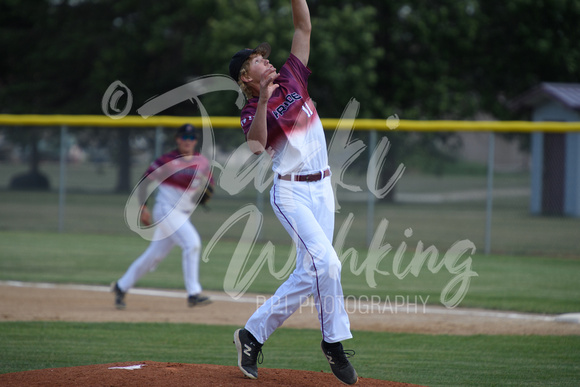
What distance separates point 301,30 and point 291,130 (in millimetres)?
766

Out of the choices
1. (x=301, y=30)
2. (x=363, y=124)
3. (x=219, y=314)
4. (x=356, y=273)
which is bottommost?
(x=356, y=273)

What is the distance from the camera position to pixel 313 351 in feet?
20.0

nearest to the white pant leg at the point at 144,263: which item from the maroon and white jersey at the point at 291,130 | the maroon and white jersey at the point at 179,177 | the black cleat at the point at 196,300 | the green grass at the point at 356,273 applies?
the maroon and white jersey at the point at 179,177

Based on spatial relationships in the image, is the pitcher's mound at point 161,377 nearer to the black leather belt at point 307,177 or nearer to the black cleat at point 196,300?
the black leather belt at point 307,177

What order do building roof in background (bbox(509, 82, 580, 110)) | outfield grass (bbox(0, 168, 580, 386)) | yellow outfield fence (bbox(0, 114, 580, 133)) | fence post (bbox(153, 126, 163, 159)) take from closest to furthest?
outfield grass (bbox(0, 168, 580, 386)), yellow outfield fence (bbox(0, 114, 580, 133)), fence post (bbox(153, 126, 163, 159)), building roof in background (bbox(509, 82, 580, 110))

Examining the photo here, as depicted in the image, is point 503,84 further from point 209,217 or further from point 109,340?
point 109,340

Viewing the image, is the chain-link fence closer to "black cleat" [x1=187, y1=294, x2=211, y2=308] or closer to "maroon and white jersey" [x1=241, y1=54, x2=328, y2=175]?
"black cleat" [x1=187, y1=294, x2=211, y2=308]

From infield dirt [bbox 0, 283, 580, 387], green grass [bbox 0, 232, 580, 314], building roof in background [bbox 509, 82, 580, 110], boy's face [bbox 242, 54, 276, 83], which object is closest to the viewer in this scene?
boy's face [bbox 242, 54, 276, 83]

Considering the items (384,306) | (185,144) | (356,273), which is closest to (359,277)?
(356,273)

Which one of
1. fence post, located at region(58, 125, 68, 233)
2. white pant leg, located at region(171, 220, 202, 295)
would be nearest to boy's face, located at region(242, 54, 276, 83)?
white pant leg, located at region(171, 220, 202, 295)

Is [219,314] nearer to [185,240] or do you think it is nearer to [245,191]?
[185,240]

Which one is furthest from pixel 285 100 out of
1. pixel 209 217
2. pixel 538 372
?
pixel 209 217

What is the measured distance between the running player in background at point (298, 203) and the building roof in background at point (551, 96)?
54.8ft

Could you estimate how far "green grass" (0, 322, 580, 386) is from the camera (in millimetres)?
5180
